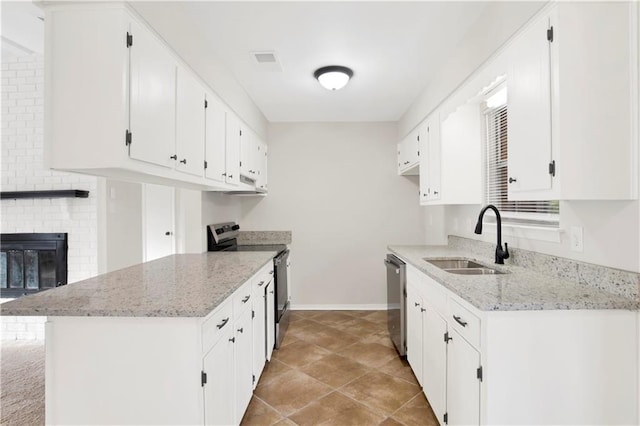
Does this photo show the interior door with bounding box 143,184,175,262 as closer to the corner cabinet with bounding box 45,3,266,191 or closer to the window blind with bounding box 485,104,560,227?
the corner cabinet with bounding box 45,3,266,191

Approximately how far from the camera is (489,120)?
2740 millimetres

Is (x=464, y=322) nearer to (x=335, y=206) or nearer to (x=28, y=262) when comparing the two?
(x=335, y=206)

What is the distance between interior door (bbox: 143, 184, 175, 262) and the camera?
14.5ft

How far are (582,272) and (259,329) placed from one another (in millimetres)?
2053

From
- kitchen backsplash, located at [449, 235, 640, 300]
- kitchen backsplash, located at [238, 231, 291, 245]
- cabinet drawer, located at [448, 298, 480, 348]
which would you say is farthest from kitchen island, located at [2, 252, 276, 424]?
kitchen backsplash, located at [238, 231, 291, 245]

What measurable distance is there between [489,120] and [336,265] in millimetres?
2640

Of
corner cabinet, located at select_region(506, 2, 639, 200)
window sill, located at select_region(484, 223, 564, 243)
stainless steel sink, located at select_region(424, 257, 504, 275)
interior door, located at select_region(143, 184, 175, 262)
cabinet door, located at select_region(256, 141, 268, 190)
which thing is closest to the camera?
corner cabinet, located at select_region(506, 2, 639, 200)

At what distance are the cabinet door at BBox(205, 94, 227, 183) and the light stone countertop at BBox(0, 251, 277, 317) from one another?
73cm

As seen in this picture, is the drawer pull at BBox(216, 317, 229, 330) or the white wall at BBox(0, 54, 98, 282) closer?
the drawer pull at BBox(216, 317, 229, 330)

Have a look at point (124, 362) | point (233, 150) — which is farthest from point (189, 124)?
point (124, 362)

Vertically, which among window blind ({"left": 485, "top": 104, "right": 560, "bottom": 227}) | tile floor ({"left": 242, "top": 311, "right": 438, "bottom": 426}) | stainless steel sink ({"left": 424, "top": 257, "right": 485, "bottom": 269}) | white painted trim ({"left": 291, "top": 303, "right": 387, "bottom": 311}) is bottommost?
tile floor ({"left": 242, "top": 311, "right": 438, "bottom": 426})

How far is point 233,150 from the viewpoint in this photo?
9.64ft

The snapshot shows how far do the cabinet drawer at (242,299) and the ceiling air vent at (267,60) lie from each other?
5.79ft

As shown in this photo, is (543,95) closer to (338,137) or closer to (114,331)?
(114,331)
